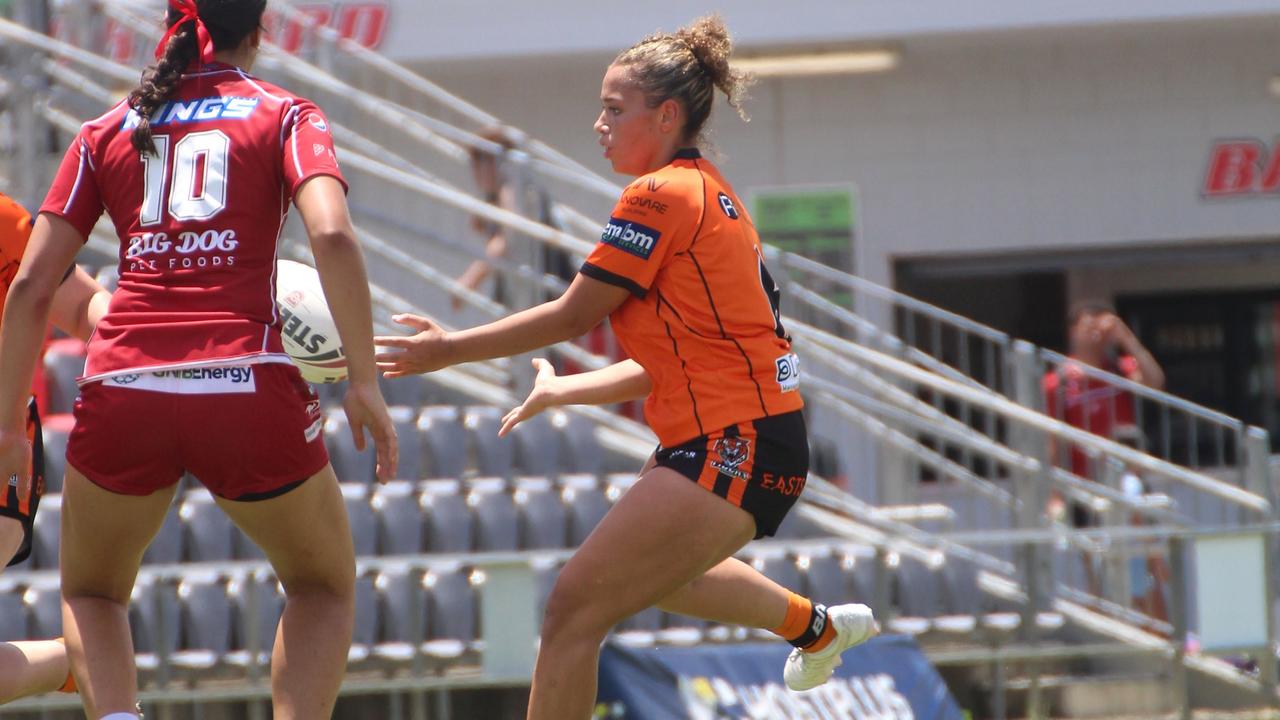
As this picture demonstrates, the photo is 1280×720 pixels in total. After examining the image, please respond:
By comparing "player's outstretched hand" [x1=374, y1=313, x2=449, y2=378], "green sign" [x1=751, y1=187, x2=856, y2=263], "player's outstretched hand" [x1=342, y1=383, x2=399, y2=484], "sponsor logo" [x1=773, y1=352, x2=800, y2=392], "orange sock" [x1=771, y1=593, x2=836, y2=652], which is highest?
"green sign" [x1=751, y1=187, x2=856, y2=263]

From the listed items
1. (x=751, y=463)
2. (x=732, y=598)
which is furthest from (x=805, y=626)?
(x=751, y=463)

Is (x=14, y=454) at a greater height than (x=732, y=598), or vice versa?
(x=14, y=454)

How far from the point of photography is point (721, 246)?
4.09m

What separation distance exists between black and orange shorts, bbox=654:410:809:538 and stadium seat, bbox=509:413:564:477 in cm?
466

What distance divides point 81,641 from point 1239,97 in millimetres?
12650

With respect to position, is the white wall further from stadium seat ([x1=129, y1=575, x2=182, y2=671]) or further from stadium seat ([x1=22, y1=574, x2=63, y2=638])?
stadium seat ([x1=22, y1=574, x2=63, y2=638])

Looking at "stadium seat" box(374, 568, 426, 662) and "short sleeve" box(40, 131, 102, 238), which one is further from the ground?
"short sleeve" box(40, 131, 102, 238)

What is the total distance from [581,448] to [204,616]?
2379 millimetres

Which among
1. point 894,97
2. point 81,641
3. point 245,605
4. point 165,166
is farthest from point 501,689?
point 894,97

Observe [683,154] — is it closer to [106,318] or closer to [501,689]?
[106,318]

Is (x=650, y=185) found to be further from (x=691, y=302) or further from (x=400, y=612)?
(x=400, y=612)

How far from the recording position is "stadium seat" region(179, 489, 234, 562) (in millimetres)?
7812

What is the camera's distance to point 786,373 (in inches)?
165

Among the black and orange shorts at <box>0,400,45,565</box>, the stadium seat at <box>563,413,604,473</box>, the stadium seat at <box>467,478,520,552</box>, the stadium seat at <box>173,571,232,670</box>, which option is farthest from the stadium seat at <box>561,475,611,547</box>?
the black and orange shorts at <box>0,400,45,565</box>
